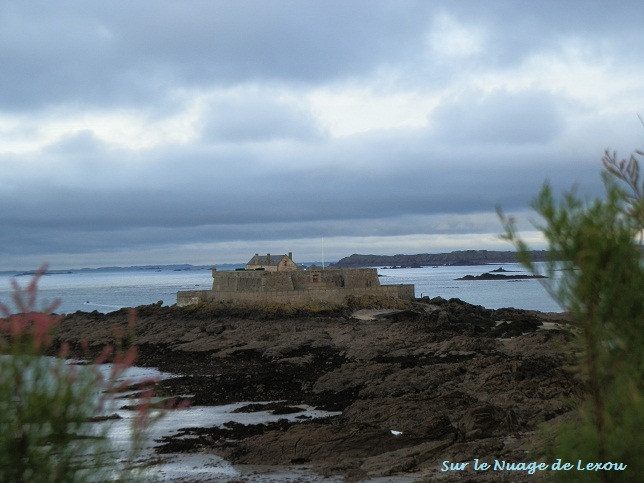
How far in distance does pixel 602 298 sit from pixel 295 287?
31.4 m

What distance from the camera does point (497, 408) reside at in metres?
11.7

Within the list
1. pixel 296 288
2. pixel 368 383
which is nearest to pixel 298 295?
pixel 296 288

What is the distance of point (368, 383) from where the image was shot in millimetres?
15961

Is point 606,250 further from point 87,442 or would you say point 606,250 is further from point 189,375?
point 189,375

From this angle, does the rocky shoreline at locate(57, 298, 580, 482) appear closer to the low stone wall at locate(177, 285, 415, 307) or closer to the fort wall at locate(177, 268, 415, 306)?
the low stone wall at locate(177, 285, 415, 307)

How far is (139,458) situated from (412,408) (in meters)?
4.53

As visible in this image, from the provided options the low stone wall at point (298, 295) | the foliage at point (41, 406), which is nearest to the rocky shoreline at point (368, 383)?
the low stone wall at point (298, 295)

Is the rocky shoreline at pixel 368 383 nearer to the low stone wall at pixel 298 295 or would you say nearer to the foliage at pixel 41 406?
the low stone wall at pixel 298 295

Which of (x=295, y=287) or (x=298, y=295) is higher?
(x=295, y=287)

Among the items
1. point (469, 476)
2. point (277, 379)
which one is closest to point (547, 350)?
point (277, 379)

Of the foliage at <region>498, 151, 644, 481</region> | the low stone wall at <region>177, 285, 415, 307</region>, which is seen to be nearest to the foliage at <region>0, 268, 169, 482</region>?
the foliage at <region>498, 151, 644, 481</region>

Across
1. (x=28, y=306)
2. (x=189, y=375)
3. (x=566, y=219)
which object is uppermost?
(x=566, y=219)

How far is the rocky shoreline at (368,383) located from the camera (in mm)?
10289

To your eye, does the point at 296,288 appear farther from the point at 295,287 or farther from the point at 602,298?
the point at 602,298
